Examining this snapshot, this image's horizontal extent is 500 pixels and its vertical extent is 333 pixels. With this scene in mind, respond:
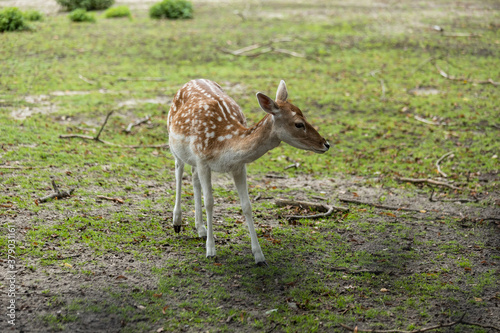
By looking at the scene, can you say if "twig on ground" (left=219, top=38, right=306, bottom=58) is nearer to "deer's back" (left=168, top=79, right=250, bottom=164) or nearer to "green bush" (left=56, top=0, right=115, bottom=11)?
"green bush" (left=56, top=0, right=115, bottom=11)

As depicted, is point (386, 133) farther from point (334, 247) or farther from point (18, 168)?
point (18, 168)

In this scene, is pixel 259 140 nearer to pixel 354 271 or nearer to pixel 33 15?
pixel 354 271

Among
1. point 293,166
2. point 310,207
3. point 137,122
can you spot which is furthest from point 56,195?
point 293,166

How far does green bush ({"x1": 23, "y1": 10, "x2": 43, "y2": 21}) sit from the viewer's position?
18.5 meters

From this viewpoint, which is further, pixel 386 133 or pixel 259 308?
pixel 386 133

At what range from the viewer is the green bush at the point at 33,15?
60.6 feet

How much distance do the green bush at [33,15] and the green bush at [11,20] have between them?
1.34 metres

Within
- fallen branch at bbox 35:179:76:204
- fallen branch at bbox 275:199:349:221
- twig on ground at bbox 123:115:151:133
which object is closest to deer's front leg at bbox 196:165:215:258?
fallen branch at bbox 275:199:349:221

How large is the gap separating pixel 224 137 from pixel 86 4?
57.2 feet

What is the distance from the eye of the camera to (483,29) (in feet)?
63.8

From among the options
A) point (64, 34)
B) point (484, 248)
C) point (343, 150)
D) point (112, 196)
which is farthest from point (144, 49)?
point (484, 248)

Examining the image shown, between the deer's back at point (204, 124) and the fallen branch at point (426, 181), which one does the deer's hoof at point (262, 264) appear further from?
the fallen branch at point (426, 181)

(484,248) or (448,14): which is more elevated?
(448,14)

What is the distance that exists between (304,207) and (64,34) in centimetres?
1276
